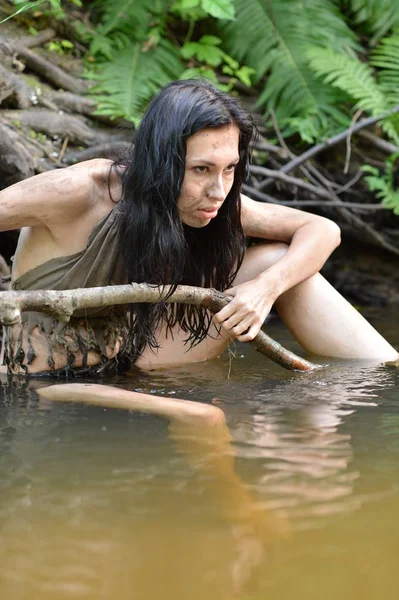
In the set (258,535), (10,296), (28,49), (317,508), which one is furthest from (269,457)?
(28,49)

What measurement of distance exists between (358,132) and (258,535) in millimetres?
4238

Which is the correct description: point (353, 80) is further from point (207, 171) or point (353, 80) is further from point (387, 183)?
point (207, 171)

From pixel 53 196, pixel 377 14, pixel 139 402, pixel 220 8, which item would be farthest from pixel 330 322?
pixel 377 14

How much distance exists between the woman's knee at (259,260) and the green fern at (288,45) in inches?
79.2

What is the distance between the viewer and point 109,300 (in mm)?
2545

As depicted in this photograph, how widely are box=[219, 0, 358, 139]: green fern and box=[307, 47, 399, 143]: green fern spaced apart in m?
0.15

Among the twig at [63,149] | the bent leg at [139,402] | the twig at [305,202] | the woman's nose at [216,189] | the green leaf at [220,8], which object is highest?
the green leaf at [220,8]

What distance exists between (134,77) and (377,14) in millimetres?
Result: 1875

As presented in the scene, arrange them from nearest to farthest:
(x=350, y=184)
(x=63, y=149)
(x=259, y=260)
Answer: (x=259, y=260) < (x=63, y=149) < (x=350, y=184)

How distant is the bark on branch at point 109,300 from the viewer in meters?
2.23

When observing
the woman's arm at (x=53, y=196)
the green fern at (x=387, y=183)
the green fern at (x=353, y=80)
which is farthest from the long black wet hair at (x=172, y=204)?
the green fern at (x=353, y=80)

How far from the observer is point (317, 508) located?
1.72 metres

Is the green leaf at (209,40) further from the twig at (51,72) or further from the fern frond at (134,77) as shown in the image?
the twig at (51,72)

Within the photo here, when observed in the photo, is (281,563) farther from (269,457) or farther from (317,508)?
(269,457)
